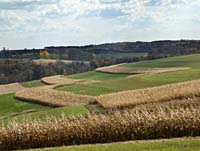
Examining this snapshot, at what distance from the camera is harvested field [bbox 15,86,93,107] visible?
48062mm

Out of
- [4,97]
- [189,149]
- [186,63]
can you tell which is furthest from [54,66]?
[189,149]

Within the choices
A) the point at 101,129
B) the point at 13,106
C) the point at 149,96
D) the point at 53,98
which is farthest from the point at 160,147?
the point at 13,106

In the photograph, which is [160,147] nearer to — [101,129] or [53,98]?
[101,129]

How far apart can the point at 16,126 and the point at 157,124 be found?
24.0ft

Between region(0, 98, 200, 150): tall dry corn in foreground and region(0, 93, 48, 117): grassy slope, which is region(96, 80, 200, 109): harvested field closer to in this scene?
region(0, 93, 48, 117): grassy slope

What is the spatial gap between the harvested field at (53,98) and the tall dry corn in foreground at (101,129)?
2278 cm

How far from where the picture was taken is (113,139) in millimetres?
22062

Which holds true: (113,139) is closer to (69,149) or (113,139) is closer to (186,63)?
(69,149)

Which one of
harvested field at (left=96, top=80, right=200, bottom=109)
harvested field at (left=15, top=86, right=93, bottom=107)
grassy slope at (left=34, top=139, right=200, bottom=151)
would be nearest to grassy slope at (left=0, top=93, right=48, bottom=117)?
harvested field at (left=15, top=86, right=93, bottom=107)

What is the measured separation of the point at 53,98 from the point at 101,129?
98.0 ft

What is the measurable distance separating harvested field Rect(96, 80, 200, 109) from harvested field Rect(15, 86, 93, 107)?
5.15 m

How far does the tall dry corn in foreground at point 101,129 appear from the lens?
21.4m

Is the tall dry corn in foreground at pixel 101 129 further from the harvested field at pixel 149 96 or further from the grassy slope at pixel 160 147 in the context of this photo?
the harvested field at pixel 149 96

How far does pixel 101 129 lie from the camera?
874 inches
